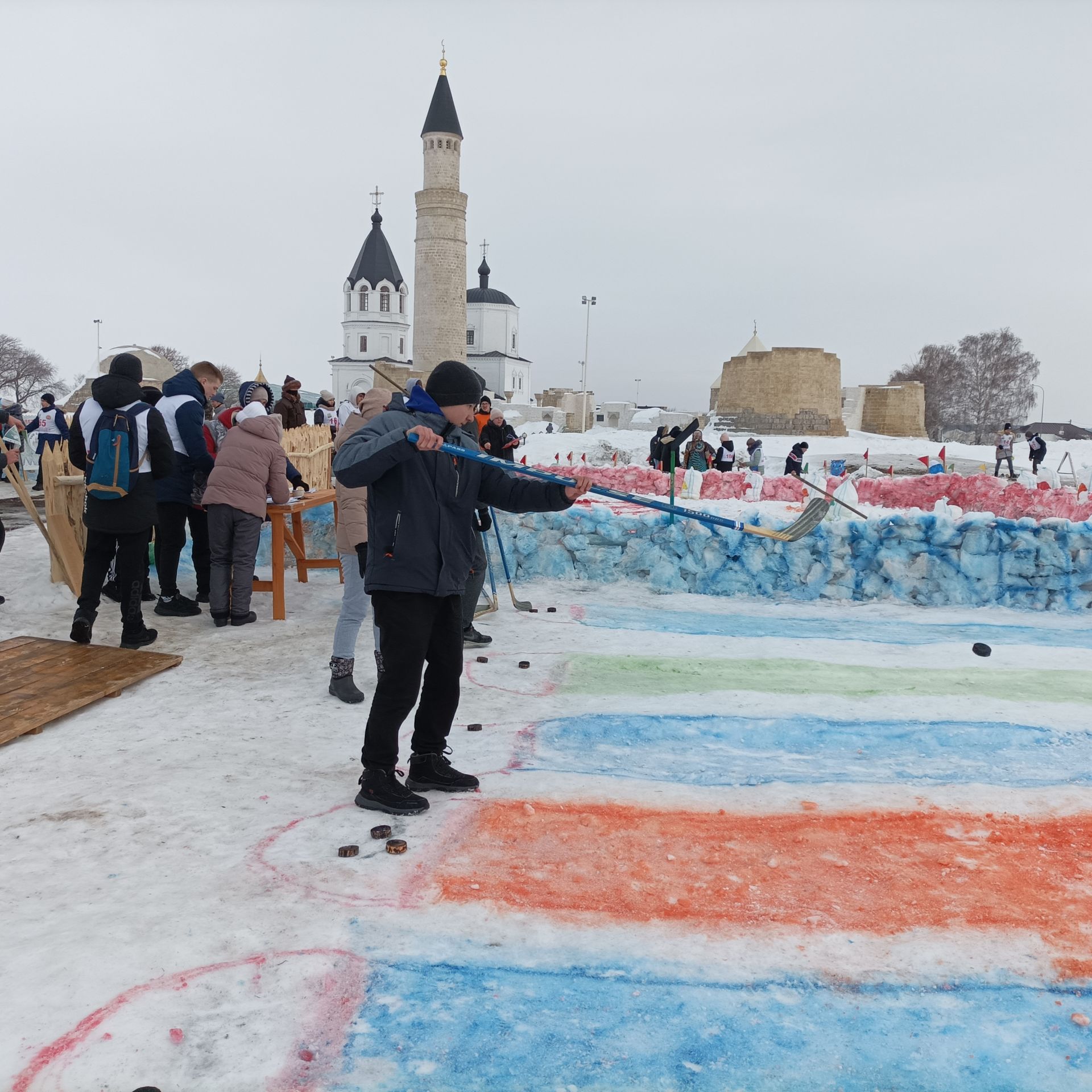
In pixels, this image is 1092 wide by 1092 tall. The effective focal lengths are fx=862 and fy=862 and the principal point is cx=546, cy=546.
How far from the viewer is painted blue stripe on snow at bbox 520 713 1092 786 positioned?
3709 mm

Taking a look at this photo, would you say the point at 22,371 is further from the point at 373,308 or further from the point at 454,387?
the point at 454,387

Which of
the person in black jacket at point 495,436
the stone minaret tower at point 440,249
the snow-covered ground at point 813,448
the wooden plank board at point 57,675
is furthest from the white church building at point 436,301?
the wooden plank board at point 57,675

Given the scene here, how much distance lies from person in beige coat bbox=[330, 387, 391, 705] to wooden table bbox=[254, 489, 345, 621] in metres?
1.09

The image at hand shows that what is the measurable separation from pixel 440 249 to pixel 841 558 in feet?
113

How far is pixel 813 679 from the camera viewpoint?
5.13 metres

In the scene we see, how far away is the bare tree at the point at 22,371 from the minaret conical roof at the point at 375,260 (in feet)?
69.0

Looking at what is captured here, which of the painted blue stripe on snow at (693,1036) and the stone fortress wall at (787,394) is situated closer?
the painted blue stripe on snow at (693,1036)

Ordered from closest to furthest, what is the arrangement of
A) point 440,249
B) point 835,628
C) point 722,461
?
point 835,628
point 722,461
point 440,249

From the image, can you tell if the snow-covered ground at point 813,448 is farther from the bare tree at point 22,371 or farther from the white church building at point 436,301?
the bare tree at point 22,371

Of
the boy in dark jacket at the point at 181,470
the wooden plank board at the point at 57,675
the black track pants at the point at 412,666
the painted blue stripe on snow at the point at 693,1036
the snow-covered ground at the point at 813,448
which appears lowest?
the painted blue stripe on snow at the point at 693,1036

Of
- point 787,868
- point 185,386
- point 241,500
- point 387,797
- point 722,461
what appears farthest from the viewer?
point 722,461

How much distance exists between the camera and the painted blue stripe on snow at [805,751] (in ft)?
12.2

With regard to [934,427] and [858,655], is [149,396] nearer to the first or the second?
[858,655]

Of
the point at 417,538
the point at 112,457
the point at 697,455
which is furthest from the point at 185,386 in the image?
the point at 697,455
